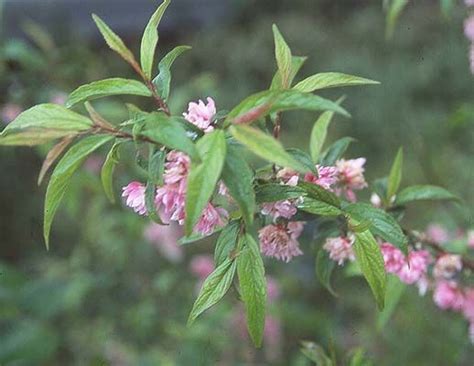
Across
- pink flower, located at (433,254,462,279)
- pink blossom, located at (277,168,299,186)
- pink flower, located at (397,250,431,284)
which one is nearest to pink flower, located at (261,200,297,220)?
pink blossom, located at (277,168,299,186)

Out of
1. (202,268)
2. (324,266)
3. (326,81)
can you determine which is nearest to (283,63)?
(326,81)

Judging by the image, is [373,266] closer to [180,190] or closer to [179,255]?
[180,190]

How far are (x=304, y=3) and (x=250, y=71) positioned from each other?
99 cm

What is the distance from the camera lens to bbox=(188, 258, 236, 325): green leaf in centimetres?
76

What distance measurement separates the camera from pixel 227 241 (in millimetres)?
777

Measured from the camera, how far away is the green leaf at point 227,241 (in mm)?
773

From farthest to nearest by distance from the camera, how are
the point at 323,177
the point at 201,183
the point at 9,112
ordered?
the point at 9,112 → the point at 323,177 → the point at 201,183

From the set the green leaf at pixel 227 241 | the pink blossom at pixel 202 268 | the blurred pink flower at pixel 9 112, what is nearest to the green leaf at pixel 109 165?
the green leaf at pixel 227 241

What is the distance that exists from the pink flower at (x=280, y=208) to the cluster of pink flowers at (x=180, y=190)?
40 millimetres

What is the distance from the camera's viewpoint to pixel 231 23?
206 inches

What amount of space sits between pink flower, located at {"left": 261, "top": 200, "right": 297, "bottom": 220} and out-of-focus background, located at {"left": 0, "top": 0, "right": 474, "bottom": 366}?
0.88 feet

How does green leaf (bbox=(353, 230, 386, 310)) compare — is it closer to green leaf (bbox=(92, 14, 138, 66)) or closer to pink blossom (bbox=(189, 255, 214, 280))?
green leaf (bbox=(92, 14, 138, 66))

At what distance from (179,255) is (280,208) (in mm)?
1487

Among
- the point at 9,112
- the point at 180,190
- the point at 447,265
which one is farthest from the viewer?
the point at 9,112
